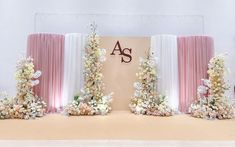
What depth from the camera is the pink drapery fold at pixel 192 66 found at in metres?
6.66

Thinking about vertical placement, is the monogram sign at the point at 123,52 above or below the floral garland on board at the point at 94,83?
above

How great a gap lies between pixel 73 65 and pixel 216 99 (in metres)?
3.88

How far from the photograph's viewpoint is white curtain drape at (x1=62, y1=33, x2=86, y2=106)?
6723 mm

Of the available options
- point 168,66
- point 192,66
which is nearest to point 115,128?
point 168,66

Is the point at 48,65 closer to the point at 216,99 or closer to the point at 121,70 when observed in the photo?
the point at 121,70

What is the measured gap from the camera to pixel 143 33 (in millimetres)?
7461

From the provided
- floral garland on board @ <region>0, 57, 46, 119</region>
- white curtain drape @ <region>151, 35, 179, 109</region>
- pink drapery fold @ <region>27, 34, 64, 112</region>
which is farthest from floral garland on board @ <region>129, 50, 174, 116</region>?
floral garland on board @ <region>0, 57, 46, 119</region>

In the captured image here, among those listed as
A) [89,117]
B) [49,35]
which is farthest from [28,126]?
[49,35]

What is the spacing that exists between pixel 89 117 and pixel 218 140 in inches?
127

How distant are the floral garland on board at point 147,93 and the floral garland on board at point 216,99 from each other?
2.70ft

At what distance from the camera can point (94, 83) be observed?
22.0 ft

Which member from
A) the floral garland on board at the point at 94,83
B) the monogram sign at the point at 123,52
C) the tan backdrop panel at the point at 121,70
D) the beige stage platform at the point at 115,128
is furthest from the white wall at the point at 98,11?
the beige stage platform at the point at 115,128

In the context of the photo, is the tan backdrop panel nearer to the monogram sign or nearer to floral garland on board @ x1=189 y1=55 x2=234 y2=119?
the monogram sign

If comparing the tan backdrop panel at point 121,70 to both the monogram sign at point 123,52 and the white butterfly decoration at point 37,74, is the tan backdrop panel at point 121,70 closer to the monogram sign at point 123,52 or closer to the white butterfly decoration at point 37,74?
the monogram sign at point 123,52
